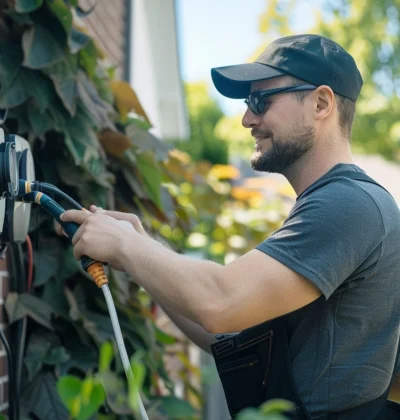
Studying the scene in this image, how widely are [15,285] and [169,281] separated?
2.92 ft

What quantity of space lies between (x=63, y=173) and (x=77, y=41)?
18.0 inches

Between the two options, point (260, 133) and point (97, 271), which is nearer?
point (97, 271)

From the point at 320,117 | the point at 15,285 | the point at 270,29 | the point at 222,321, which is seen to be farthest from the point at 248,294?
the point at 270,29

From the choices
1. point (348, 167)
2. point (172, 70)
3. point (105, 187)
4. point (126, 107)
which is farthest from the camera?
point (172, 70)

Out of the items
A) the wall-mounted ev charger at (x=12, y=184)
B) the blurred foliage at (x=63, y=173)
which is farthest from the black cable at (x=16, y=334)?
the wall-mounted ev charger at (x=12, y=184)

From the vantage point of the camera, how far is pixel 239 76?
2227 millimetres

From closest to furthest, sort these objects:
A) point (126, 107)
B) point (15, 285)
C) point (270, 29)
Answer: point (15, 285)
point (126, 107)
point (270, 29)

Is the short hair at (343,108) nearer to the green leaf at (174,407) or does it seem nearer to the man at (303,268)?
the man at (303,268)

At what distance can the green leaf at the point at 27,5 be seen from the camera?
2.41m

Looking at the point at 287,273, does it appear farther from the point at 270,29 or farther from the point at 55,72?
the point at 270,29

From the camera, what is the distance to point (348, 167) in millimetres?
2105

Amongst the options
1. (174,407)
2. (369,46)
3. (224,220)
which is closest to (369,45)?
(369,46)

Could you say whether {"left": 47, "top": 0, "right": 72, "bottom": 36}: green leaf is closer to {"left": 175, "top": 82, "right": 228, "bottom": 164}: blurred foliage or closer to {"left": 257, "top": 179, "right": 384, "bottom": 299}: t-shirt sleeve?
{"left": 257, "top": 179, "right": 384, "bottom": 299}: t-shirt sleeve

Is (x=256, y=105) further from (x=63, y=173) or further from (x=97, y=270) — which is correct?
(x=63, y=173)
